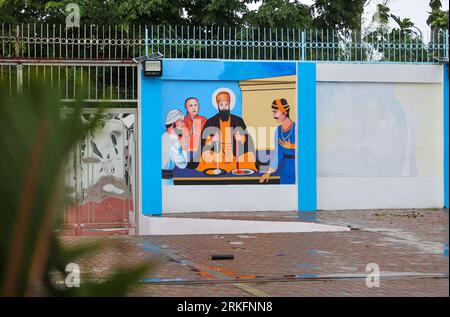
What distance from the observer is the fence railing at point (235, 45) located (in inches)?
508

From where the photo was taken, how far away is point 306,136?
1419cm

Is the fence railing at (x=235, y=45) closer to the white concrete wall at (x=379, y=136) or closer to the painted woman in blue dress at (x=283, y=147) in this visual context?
the white concrete wall at (x=379, y=136)

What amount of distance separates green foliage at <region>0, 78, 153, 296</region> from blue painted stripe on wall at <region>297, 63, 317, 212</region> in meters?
13.1

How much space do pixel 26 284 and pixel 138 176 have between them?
41.0 feet

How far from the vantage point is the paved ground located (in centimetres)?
714

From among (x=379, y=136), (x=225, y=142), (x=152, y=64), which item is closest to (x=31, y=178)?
(x=152, y=64)

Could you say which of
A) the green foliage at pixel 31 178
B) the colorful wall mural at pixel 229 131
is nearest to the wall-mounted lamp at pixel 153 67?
the colorful wall mural at pixel 229 131

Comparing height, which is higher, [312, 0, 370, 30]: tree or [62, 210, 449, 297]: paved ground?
[312, 0, 370, 30]: tree

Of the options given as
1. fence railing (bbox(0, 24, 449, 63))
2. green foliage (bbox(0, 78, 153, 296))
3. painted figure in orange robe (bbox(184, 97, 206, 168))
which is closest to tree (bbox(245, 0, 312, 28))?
fence railing (bbox(0, 24, 449, 63))

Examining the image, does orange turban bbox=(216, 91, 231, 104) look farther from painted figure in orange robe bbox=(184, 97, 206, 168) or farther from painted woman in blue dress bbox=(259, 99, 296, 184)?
painted woman in blue dress bbox=(259, 99, 296, 184)

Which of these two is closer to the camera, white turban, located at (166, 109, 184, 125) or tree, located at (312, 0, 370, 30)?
white turban, located at (166, 109, 184, 125)

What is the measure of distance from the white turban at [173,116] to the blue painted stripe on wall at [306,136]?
236cm

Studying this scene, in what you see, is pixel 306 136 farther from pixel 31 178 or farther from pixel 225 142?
pixel 31 178

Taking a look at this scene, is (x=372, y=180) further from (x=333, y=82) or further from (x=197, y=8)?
(x=197, y=8)
